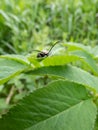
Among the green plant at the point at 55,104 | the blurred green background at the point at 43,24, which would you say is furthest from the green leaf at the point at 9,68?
the blurred green background at the point at 43,24

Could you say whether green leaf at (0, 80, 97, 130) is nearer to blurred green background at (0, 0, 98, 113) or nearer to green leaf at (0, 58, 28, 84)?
green leaf at (0, 58, 28, 84)

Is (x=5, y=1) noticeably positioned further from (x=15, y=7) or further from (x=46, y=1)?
(x=46, y=1)

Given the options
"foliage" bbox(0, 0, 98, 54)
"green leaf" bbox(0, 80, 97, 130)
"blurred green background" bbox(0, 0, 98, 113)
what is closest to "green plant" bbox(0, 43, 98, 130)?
"green leaf" bbox(0, 80, 97, 130)

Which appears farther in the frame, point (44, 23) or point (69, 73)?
point (44, 23)

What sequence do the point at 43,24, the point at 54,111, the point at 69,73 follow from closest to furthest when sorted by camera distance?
the point at 54,111, the point at 69,73, the point at 43,24

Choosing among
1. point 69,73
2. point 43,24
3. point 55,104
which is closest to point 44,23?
point 43,24

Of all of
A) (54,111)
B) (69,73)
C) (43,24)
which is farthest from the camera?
(43,24)

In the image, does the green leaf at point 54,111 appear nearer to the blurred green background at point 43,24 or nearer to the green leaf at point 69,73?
the green leaf at point 69,73

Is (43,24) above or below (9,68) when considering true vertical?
below

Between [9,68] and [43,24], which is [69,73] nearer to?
[9,68]
